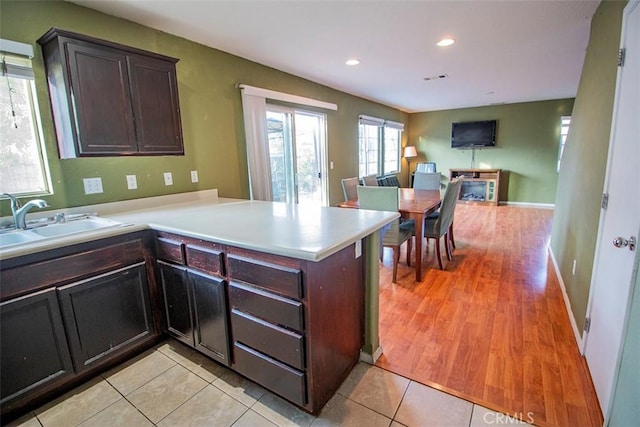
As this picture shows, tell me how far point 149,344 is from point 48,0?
222 cm

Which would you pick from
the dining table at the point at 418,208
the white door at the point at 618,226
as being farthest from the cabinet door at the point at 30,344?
the white door at the point at 618,226

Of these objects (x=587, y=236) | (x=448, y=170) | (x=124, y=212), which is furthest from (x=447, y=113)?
(x=124, y=212)

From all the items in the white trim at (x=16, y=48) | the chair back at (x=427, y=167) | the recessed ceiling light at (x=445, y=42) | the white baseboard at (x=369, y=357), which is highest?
the recessed ceiling light at (x=445, y=42)

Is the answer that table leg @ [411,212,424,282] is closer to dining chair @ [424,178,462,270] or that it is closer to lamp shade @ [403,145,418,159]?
dining chair @ [424,178,462,270]

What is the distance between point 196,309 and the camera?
1.76 meters

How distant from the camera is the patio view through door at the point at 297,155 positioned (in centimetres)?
366

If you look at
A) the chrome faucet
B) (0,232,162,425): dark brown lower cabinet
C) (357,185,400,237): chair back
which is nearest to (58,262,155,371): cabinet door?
(0,232,162,425): dark brown lower cabinet

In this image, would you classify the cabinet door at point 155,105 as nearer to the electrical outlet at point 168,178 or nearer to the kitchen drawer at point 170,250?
the electrical outlet at point 168,178

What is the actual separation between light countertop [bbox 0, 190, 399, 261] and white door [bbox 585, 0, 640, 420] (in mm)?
1043

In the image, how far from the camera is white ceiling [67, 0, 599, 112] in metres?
2.07

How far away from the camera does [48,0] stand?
1.85 meters

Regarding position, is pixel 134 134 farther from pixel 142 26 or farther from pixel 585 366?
pixel 585 366

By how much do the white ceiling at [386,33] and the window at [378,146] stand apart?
64.8 inches

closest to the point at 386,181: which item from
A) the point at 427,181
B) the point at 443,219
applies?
the point at 427,181
